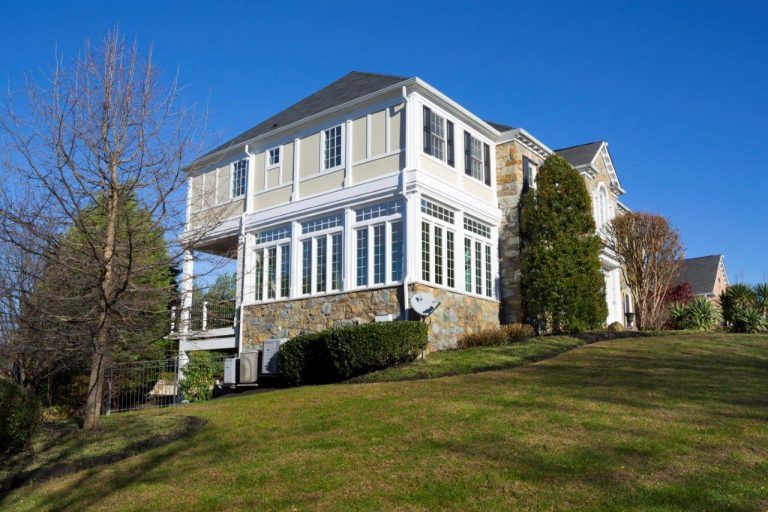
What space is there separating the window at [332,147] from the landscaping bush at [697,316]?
456 inches

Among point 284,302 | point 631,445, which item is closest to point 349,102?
point 284,302

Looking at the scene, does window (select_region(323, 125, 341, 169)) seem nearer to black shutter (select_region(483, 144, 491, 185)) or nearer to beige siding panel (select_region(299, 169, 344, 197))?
beige siding panel (select_region(299, 169, 344, 197))

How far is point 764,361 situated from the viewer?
42.4 feet

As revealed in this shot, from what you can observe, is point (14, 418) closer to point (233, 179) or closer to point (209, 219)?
point (209, 219)

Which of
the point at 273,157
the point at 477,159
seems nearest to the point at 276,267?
the point at 273,157

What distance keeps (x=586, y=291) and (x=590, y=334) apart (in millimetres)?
1361

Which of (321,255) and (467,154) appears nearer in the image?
(321,255)

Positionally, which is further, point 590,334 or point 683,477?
point 590,334

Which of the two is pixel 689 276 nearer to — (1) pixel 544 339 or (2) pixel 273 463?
(1) pixel 544 339

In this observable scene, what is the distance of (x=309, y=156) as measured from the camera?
63.6 ft

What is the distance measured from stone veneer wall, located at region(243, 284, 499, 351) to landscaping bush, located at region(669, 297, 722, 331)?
21.4 ft

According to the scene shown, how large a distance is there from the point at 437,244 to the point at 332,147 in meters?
4.15

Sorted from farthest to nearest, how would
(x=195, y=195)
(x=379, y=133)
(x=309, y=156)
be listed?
1. (x=309, y=156)
2. (x=379, y=133)
3. (x=195, y=195)

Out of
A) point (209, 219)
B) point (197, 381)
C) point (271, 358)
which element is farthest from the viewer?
point (197, 381)
